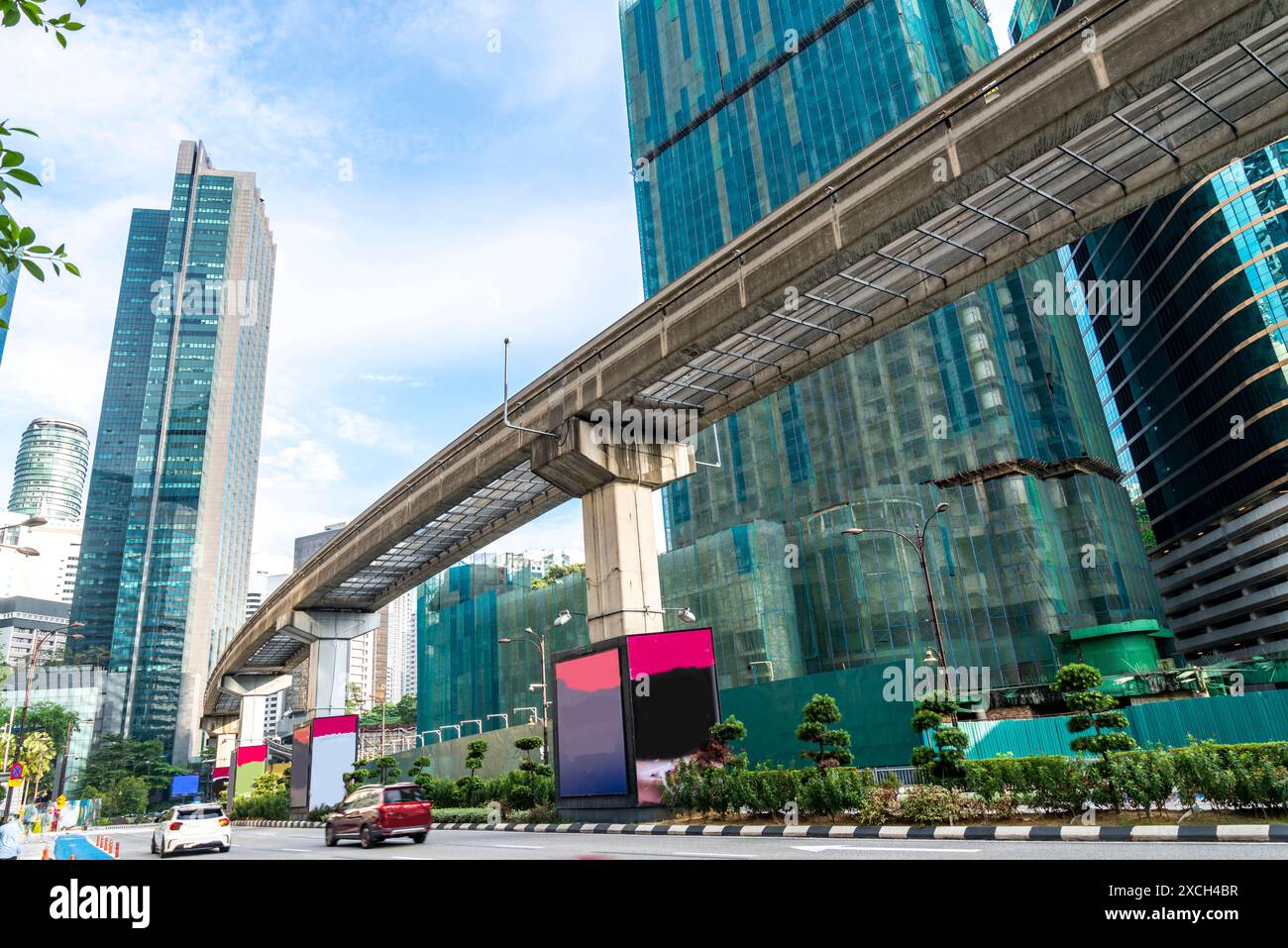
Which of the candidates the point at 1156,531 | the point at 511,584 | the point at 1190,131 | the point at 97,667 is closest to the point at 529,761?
the point at 1190,131

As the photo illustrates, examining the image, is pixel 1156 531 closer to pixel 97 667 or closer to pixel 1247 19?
pixel 1247 19

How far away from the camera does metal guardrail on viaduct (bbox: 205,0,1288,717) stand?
14664mm

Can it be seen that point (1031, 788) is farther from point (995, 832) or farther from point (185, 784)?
point (185, 784)

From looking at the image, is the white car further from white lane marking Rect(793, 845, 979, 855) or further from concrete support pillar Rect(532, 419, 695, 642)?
white lane marking Rect(793, 845, 979, 855)

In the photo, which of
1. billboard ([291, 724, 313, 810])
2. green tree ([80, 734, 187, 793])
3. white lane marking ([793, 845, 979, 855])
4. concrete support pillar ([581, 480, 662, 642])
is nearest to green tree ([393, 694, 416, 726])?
green tree ([80, 734, 187, 793])

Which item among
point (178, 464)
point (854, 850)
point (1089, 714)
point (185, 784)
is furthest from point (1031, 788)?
point (178, 464)

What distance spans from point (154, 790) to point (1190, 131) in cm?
16217

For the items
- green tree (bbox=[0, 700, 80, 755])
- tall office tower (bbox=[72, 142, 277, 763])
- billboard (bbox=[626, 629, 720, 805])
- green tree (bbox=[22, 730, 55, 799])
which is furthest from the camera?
tall office tower (bbox=[72, 142, 277, 763])

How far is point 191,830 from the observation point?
22.6 metres

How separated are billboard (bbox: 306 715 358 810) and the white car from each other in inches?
768

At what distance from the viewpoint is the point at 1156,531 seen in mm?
102125

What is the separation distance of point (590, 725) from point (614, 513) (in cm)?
660

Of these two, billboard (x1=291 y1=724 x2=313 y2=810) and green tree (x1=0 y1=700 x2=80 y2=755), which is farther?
green tree (x1=0 y1=700 x2=80 y2=755)

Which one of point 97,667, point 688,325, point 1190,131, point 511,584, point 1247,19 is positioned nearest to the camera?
point 1247,19
